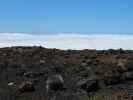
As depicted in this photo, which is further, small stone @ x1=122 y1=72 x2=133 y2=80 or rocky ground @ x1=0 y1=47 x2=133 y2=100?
small stone @ x1=122 y1=72 x2=133 y2=80

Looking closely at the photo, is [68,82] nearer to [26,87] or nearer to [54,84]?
[54,84]

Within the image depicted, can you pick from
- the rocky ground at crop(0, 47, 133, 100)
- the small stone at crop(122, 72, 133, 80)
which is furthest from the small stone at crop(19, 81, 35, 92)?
the small stone at crop(122, 72, 133, 80)

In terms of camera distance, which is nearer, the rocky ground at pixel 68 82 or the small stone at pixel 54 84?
the rocky ground at pixel 68 82

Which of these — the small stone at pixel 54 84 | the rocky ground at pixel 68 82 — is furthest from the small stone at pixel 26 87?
the small stone at pixel 54 84

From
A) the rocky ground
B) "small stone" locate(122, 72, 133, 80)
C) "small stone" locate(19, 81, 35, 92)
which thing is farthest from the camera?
"small stone" locate(122, 72, 133, 80)

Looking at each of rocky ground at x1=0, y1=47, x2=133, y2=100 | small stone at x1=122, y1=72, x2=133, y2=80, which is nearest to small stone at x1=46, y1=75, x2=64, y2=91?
rocky ground at x1=0, y1=47, x2=133, y2=100

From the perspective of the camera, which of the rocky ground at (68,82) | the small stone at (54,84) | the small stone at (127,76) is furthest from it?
the small stone at (127,76)

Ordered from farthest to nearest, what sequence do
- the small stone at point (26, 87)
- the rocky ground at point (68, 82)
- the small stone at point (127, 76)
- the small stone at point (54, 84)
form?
the small stone at point (127, 76) < the small stone at point (54, 84) < the small stone at point (26, 87) < the rocky ground at point (68, 82)

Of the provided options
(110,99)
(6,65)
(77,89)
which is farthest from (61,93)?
(6,65)

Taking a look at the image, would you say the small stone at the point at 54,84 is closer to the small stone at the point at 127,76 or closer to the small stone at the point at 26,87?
the small stone at the point at 26,87

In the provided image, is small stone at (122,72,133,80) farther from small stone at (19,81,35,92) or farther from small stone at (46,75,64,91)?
small stone at (19,81,35,92)

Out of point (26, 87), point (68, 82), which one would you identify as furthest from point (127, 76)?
point (26, 87)

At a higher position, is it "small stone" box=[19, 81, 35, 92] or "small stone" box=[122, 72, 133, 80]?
"small stone" box=[122, 72, 133, 80]

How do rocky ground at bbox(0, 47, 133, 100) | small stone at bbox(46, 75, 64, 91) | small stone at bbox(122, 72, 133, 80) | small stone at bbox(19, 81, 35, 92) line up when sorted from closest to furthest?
1. rocky ground at bbox(0, 47, 133, 100)
2. small stone at bbox(19, 81, 35, 92)
3. small stone at bbox(46, 75, 64, 91)
4. small stone at bbox(122, 72, 133, 80)
